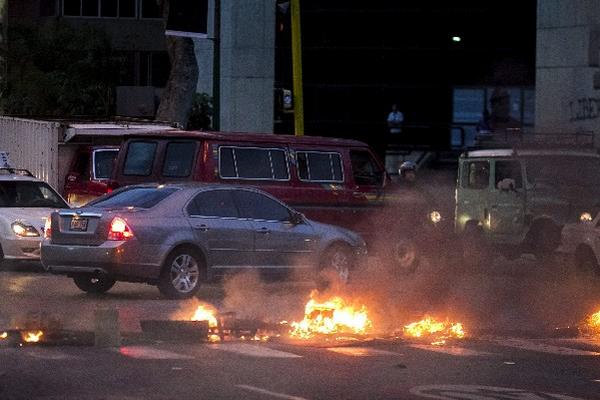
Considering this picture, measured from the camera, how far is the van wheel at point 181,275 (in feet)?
59.1

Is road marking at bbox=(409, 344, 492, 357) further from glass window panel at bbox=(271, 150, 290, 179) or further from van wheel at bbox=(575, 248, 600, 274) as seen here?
van wheel at bbox=(575, 248, 600, 274)

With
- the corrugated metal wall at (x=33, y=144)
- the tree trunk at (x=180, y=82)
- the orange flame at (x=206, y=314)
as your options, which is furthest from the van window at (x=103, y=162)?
the tree trunk at (x=180, y=82)

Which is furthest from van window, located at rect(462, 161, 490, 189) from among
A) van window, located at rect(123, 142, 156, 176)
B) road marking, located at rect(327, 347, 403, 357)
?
road marking, located at rect(327, 347, 403, 357)

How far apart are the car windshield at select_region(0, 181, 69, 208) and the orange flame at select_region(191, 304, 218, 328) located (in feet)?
22.4

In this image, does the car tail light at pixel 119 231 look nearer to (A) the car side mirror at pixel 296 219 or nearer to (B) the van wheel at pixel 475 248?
(A) the car side mirror at pixel 296 219

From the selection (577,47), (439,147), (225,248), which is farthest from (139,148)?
(439,147)

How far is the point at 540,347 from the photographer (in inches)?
551

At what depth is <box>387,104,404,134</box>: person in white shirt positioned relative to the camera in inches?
1809

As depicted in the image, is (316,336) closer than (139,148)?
Yes

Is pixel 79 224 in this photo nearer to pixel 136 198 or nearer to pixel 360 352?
pixel 136 198

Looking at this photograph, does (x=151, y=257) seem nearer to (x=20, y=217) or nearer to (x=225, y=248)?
(x=225, y=248)

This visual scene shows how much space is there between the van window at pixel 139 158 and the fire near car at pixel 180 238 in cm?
264

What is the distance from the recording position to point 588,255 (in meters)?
22.2

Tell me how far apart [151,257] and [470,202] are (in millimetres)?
10041
